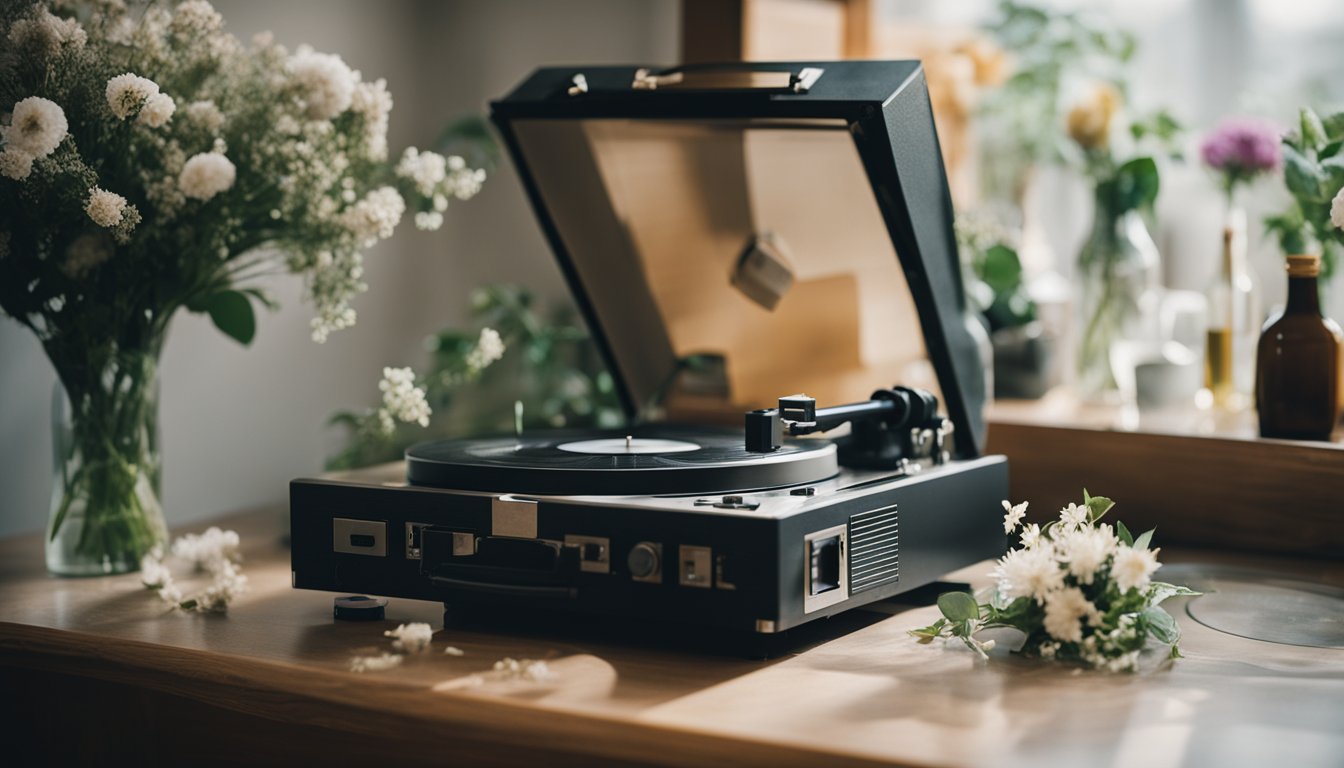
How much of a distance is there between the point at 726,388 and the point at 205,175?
70 centimetres

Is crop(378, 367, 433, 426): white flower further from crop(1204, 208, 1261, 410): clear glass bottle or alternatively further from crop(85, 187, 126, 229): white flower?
crop(1204, 208, 1261, 410): clear glass bottle

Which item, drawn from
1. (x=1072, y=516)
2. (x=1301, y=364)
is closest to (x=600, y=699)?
(x=1072, y=516)

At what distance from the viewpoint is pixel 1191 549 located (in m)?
1.58

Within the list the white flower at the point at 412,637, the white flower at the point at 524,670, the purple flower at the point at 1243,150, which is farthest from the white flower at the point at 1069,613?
the purple flower at the point at 1243,150

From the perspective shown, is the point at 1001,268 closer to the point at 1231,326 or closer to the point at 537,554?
the point at 1231,326

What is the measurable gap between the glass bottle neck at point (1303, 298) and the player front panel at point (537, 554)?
2.47 ft

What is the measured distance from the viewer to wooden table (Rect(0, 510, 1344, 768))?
948mm

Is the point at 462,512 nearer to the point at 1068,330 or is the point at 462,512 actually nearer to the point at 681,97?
the point at 681,97

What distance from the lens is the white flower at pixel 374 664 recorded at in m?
1.09

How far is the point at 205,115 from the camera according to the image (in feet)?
4.49

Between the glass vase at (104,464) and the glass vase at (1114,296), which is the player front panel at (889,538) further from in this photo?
the glass vase at (104,464)

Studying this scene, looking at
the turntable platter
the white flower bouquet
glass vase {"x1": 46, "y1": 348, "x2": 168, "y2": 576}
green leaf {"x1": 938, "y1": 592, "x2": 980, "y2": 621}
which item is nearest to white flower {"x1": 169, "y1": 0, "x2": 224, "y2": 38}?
the white flower bouquet

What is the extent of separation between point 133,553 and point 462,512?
495mm

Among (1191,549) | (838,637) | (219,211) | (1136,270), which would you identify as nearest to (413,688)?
(838,637)
